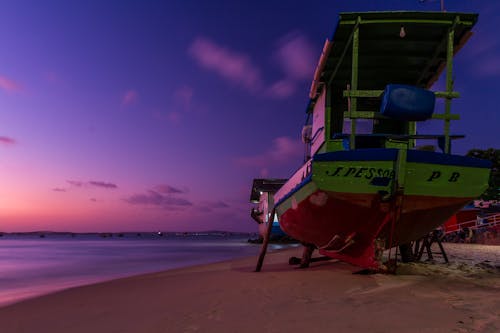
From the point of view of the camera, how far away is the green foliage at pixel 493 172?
113 feet

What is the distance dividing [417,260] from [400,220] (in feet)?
16.7

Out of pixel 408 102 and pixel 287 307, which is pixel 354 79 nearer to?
pixel 408 102

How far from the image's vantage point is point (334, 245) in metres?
8.55

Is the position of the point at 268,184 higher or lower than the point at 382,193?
higher

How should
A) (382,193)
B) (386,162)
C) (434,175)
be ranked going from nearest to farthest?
(386,162), (382,193), (434,175)

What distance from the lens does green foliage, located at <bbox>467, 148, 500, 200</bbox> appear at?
34.4m

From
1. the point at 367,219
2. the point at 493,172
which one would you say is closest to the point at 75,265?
the point at 367,219

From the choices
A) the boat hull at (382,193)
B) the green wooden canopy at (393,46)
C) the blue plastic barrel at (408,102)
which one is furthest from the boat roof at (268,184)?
the blue plastic barrel at (408,102)

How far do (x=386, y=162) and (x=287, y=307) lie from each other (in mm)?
3190

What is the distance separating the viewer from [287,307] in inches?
199

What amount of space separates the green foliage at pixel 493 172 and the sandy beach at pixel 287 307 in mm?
30636

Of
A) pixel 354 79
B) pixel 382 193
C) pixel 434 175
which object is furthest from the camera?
pixel 354 79

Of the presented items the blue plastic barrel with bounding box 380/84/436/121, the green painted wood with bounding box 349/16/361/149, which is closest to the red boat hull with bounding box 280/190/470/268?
the green painted wood with bounding box 349/16/361/149

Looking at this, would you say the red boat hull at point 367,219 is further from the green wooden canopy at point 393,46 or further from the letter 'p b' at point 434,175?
the green wooden canopy at point 393,46
